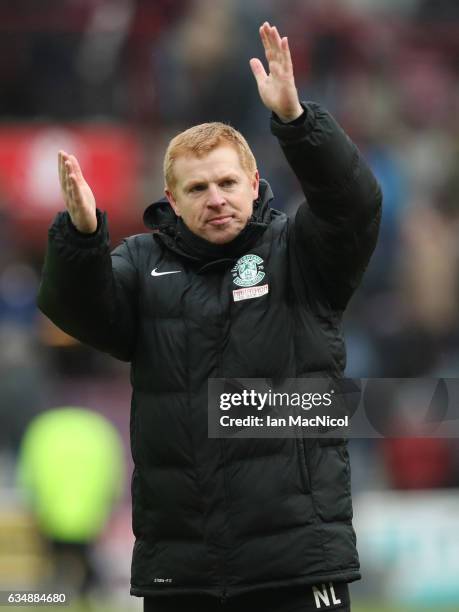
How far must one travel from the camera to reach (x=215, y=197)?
4.09 meters

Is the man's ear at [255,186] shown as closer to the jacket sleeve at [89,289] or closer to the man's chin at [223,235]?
the man's chin at [223,235]

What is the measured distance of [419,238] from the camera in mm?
10891

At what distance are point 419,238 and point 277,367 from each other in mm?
7060

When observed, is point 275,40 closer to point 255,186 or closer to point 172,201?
point 255,186

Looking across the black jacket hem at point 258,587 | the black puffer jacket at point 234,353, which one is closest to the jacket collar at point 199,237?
the black puffer jacket at point 234,353

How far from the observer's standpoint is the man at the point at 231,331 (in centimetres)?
390

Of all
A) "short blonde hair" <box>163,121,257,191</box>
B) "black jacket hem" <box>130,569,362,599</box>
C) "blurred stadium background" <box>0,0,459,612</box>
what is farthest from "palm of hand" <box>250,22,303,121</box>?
"blurred stadium background" <box>0,0,459,612</box>

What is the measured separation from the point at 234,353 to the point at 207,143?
64 centimetres

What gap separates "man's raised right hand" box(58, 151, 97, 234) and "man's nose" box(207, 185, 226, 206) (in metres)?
0.34

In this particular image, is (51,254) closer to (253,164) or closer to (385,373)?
(253,164)

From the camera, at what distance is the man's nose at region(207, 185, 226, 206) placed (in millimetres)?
4086

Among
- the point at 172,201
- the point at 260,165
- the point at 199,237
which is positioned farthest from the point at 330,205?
the point at 260,165

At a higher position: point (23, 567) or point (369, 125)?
point (369, 125)

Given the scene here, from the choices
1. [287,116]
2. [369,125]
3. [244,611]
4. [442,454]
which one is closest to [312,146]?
[287,116]
